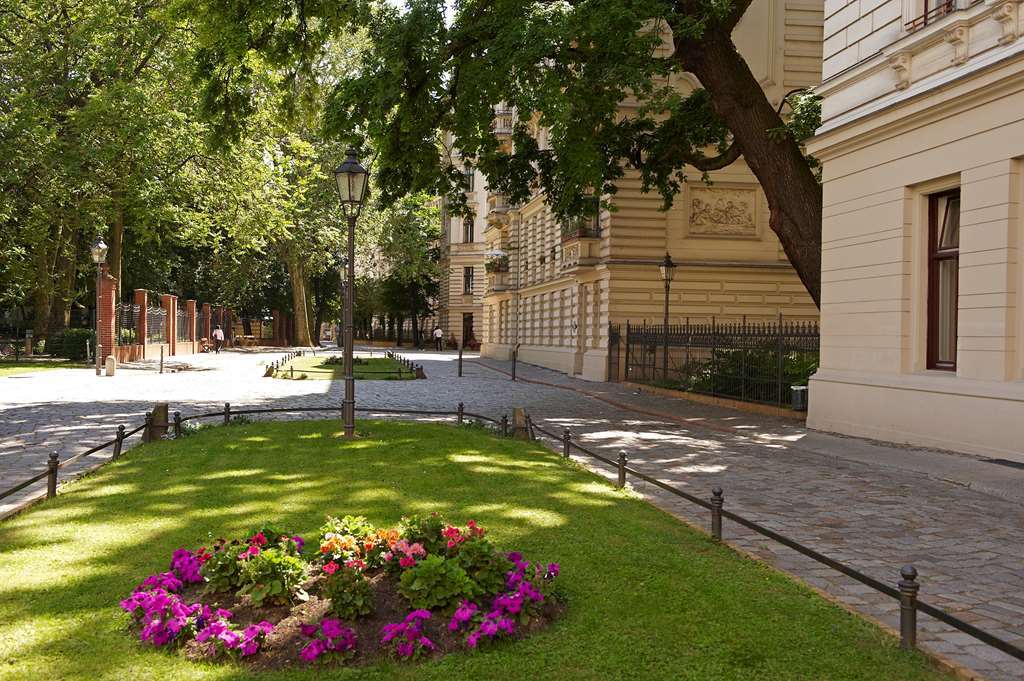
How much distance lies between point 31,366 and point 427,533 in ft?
101

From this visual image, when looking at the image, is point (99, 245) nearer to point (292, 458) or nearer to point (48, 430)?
point (48, 430)

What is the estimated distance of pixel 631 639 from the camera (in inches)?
178

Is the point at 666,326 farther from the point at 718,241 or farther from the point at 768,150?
the point at 768,150

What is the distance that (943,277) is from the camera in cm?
1299

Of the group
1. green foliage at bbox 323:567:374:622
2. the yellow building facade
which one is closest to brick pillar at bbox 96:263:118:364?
the yellow building facade

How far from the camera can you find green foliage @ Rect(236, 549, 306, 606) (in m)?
4.68

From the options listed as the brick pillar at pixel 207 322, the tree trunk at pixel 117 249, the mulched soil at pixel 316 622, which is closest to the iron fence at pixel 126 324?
the tree trunk at pixel 117 249

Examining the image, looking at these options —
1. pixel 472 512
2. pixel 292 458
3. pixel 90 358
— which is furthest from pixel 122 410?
Result: pixel 90 358

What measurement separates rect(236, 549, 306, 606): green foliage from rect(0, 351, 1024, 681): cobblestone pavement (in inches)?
130

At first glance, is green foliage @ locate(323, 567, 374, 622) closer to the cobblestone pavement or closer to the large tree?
the cobblestone pavement

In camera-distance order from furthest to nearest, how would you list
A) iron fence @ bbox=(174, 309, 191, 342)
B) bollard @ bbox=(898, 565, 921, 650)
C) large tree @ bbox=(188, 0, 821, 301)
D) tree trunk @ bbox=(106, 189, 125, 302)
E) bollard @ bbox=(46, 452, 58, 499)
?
iron fence @ bbox=(174, 309, 191, 342) → tree trunk @ bbox=(106, 189, 125, 302) → large tree @ bbox=(188, 0, 821, 301) → bollard @ bbox=(46, 452, 58, 499) → bollard @ bbox=(898, 565, 921, 650)

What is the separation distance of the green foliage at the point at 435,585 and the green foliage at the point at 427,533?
1.53 ft

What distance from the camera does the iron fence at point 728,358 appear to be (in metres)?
18.3

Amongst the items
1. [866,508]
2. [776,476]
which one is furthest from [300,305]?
[866,508]
